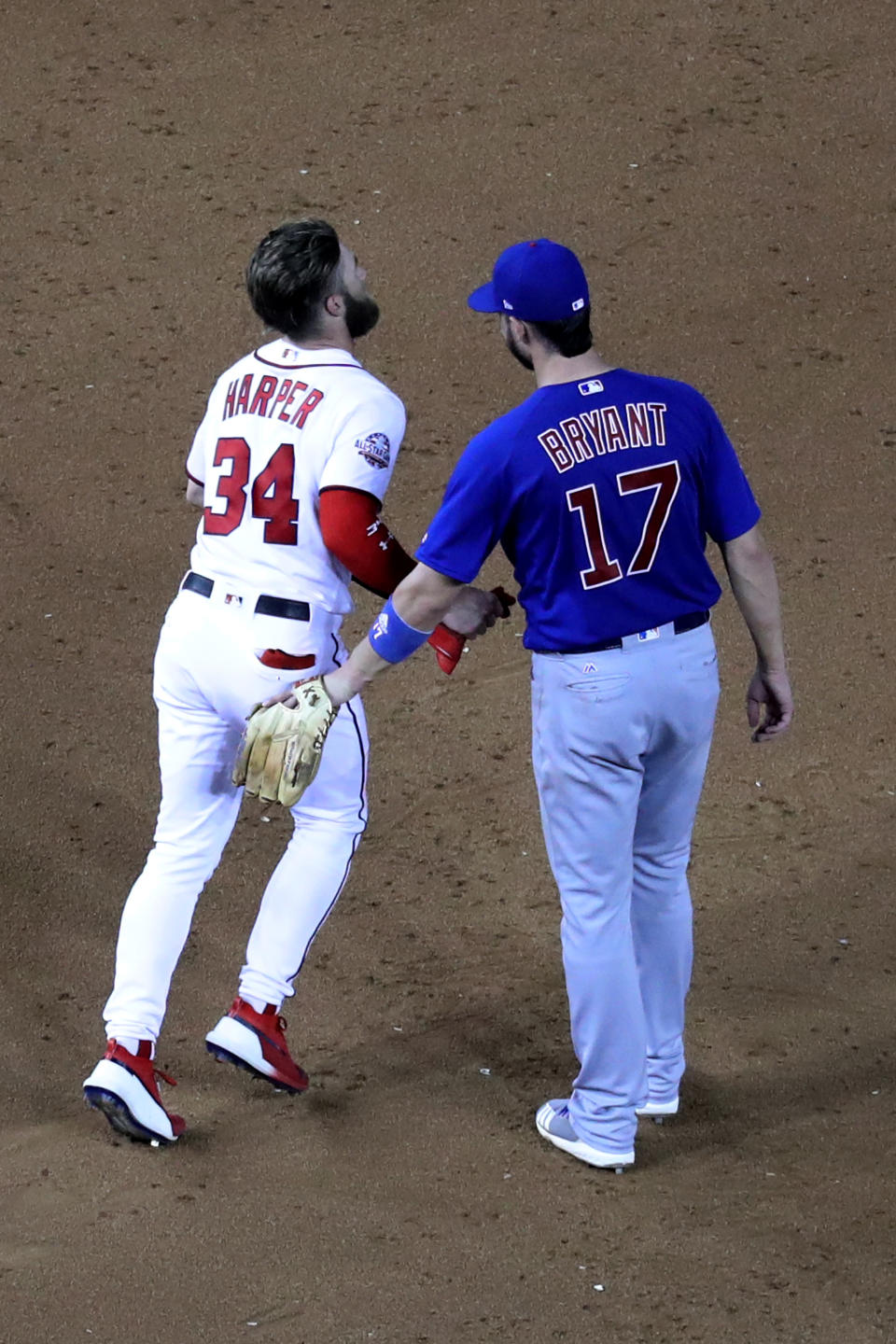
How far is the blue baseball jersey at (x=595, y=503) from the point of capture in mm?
3438

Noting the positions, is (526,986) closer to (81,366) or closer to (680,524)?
(680,524)

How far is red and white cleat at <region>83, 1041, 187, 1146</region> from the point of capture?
12.5 feet

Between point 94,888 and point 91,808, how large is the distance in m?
0.48

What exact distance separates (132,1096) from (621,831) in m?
1.25

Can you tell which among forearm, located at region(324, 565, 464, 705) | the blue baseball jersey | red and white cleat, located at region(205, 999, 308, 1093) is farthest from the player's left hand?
red and white cleat, located at region(205, 999, 308, 1093)

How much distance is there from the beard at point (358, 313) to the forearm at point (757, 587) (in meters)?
0.99

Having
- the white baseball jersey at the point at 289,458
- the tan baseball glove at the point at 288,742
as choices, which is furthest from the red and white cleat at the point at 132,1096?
the white baseball jersey at the point at 289,458

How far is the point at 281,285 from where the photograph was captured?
3752 mm

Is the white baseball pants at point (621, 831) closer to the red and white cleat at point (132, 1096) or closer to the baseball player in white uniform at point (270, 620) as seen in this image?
the baseball player in white uniform at point (270, 620)

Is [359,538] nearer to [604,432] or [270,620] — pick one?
[270,620]

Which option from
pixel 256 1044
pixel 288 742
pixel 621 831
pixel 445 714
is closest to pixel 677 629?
pixel 621 831

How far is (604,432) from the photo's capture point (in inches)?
136

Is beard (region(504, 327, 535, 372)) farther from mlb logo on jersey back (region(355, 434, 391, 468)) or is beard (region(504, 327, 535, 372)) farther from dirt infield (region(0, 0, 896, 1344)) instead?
dirt infield (region(0, 0, 896, 1344))

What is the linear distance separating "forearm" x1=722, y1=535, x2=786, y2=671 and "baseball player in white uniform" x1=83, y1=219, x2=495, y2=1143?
0.55m
